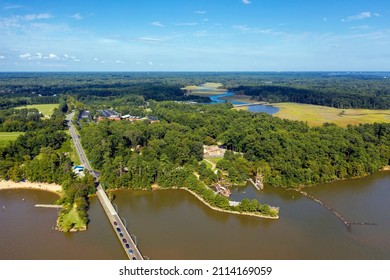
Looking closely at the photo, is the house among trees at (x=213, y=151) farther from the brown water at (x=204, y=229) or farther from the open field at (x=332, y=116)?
the open field at (x=332, y=116)

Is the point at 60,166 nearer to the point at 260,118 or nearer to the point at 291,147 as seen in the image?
the point at 291,147

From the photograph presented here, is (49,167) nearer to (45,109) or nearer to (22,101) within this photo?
(45,109)

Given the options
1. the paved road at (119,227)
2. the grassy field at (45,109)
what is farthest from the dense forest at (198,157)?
the grassy field at (45,109)

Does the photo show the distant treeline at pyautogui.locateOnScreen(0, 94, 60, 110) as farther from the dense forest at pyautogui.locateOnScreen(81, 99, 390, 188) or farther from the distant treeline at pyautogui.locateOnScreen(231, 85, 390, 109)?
the distant treeline at pyautogui.locateOnScreen(231, 85, 390, 109)

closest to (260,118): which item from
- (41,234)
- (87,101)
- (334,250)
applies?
(334,250)

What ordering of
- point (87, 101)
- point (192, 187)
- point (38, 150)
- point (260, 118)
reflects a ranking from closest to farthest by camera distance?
1. point (192, 187)
2. point (38, 150)
3. point (260, 118)
4. point (87, 101)

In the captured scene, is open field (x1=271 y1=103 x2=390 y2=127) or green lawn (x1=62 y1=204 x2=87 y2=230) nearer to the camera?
green lawn (x1=62 y1=204 x2=87 y2=230)

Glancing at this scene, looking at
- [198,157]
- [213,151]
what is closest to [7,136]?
[198,157]

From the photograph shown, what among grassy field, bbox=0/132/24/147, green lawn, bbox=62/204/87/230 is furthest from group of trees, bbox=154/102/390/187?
grassy field, bbox=0/132/24/147
